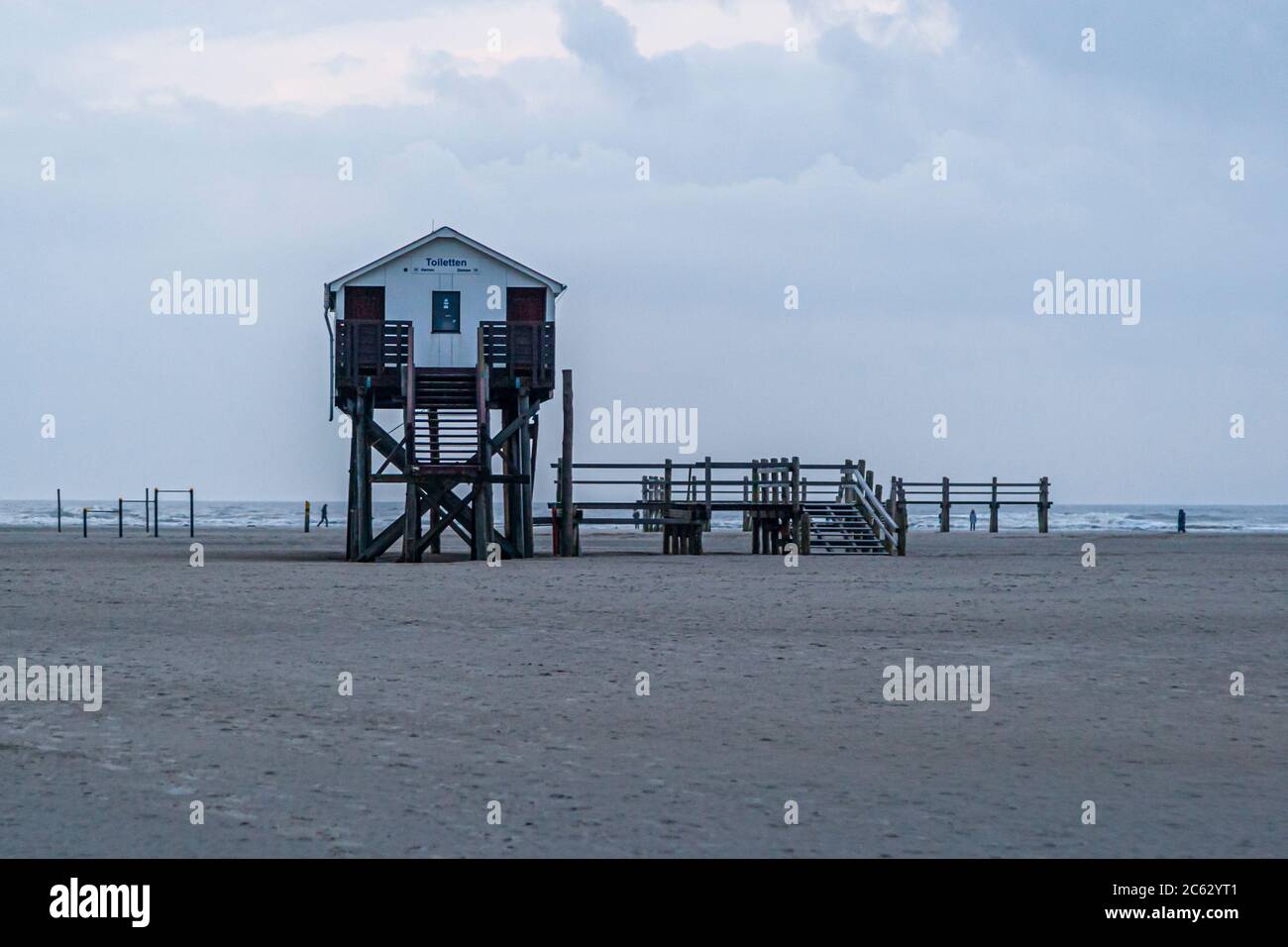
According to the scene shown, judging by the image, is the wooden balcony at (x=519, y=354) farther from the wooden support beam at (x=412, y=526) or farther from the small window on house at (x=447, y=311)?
the wooden support beam at (x=412, y=526)

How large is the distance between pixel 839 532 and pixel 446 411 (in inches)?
367

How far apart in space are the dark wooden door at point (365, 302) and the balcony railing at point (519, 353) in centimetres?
213

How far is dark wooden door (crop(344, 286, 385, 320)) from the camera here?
95.7ft

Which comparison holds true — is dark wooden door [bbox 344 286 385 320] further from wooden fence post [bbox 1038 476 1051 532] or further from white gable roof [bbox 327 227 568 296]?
wooden fence post [bbox 1038 476 1051 532]

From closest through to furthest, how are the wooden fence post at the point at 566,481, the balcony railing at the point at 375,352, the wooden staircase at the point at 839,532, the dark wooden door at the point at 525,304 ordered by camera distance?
the balcony railing at the point at 375,352 < the dark wooden door at the point at 525,304 < the wooden fence post at the point at 566,481 < the wooden staircase at the point at 839,532

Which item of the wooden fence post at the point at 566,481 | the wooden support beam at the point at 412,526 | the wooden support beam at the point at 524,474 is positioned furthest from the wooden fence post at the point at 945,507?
the wooden support beam at the point at 412,526

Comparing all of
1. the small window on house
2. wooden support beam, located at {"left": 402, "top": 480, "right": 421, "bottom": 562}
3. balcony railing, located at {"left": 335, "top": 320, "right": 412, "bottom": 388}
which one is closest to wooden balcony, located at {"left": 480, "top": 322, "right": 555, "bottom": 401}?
the small window on house

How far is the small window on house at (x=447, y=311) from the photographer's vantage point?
1146 inches

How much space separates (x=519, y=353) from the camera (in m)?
29.1

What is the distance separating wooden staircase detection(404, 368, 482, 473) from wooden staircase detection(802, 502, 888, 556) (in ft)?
25.8

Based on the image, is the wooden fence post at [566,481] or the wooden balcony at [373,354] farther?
the wooden fence post at [566,481]
